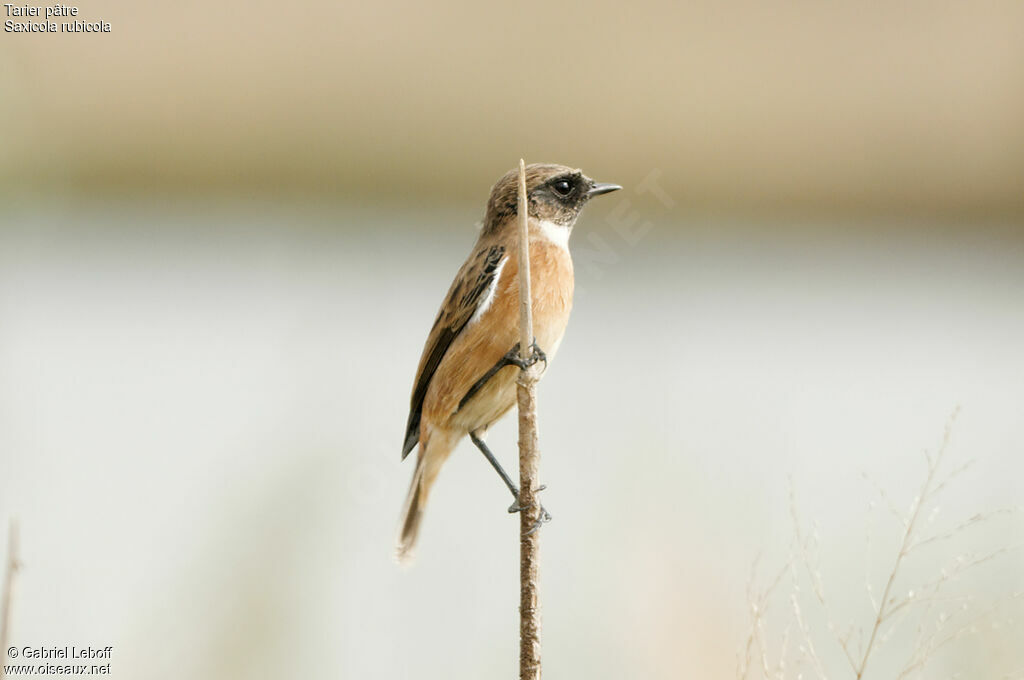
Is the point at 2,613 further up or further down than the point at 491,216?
further down

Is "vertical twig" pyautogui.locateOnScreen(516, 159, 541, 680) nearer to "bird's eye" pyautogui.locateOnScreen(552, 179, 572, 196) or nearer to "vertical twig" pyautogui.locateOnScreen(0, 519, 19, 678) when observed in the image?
"vertical twig" pyautogui.locateOnScreen(0, 519, 19, 678)

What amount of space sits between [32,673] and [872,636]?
4.10 ft

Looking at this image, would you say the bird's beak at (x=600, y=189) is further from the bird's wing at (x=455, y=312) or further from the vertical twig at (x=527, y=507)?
the vertical twig at (x=527, y=507)

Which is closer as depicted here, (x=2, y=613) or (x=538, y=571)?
(x=2, y=613)

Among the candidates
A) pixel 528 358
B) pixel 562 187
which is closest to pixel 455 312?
pixel 562 187

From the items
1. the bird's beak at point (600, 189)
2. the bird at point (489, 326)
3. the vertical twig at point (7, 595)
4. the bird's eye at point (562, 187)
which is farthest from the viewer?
the bird's eye at point (562, 187)

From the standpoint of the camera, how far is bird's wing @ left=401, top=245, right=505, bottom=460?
2.70 meters

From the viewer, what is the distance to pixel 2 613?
1065 mm

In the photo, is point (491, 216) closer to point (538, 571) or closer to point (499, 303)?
point (499, 303)

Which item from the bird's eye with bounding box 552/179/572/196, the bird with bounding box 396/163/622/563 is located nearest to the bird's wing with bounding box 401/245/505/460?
the bird with bounding box 396/163/622/563

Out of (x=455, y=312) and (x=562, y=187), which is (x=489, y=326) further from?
(x=562, y=187)

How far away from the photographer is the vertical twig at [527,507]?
1164mm

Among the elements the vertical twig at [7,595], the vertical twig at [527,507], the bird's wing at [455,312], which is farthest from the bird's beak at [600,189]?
the vertical twig at [7,595]

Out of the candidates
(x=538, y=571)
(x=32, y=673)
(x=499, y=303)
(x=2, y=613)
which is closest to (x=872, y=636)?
(x=538, y=571)
